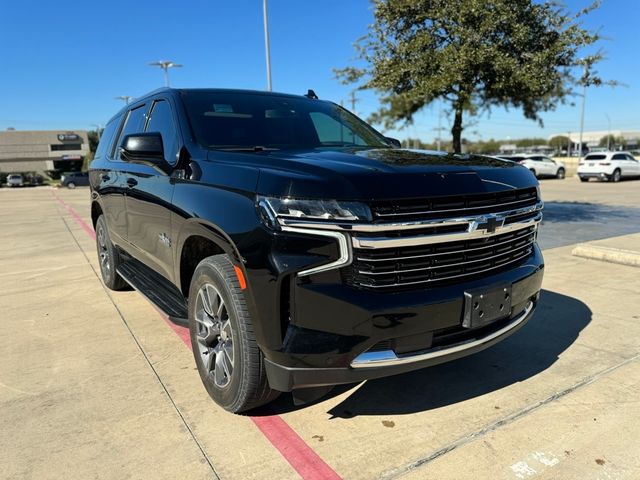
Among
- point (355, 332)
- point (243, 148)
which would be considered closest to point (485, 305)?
point (355, 332)

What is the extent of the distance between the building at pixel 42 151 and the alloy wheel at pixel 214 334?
7581 cm

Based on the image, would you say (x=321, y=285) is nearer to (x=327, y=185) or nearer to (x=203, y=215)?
(x=327, y=185)

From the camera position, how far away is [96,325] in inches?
176

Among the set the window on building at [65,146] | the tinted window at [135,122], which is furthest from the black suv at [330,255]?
the window on building at [65,146]

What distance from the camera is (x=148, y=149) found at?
318cm

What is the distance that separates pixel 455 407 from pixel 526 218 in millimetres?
1225

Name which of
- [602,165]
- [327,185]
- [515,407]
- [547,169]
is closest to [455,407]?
[515,407]

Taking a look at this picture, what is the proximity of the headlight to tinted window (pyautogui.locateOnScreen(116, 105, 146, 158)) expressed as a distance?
255 cm

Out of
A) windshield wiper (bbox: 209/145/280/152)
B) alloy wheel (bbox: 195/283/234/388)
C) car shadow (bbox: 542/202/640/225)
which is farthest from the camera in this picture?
car shadow (bbox: 542/202/640/225)

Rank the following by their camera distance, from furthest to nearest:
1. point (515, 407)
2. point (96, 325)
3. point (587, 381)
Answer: point (96, 325), point (587, 381), point (515, 407)

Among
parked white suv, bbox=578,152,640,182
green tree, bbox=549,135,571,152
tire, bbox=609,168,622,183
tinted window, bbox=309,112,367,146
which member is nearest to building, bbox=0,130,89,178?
parked white suv, bbox=578,152,640,182

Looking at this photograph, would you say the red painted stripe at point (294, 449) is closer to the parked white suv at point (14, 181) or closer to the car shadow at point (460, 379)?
the car shadow at point (460, 379)

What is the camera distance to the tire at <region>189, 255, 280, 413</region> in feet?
8.20

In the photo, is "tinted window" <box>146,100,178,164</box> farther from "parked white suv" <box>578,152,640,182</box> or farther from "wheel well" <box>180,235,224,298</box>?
"parked white suv" <box>578,152,640,182</box>
